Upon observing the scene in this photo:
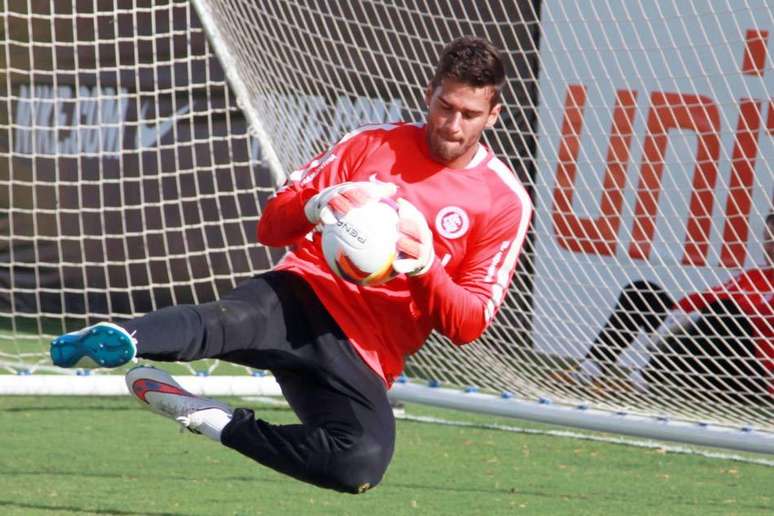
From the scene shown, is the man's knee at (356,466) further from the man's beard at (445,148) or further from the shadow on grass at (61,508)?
the shadow on grass at (61,508)

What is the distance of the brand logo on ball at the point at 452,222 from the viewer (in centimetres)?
414

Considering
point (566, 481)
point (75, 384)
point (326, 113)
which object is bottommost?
point (566, 481)

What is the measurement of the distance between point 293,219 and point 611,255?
7.33 feet

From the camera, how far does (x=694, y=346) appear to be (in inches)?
223

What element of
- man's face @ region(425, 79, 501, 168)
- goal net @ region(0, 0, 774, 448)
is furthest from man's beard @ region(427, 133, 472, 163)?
goal net @ region(0, 0, 774, 448)

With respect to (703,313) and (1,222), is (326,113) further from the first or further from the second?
(1,222)

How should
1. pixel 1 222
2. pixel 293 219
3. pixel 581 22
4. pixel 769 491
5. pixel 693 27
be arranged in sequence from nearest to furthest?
1. pixel 293 219
2. pixel 693 27
3. pixel 581 22
4. pixel 769 491
5. pixel 1 222

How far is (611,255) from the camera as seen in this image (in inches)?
230

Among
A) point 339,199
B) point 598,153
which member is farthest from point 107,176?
point 339,199

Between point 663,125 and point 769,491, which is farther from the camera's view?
point 769,491

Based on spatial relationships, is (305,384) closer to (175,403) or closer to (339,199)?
(175,403)

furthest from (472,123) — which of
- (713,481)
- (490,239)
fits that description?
(713,481)

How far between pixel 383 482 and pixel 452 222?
2.11 meters

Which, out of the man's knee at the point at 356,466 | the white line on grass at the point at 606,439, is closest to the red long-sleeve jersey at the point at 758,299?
the white line on grass at the point at 606,439
